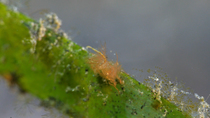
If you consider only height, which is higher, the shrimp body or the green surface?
the shrimp body

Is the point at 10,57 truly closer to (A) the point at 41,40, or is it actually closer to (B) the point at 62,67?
(A) the point at 41,40

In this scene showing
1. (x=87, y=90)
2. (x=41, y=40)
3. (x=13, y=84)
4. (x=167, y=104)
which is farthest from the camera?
(x=167, y=104)

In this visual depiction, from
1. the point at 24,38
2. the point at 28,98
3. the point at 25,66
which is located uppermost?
the point at 24,38

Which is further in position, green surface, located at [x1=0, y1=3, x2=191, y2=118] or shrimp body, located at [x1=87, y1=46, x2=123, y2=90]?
shrimp body, located at [x1=87, y1=46, x2=123, y2=90]

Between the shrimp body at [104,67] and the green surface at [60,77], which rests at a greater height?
the shrimp body at [104,67]

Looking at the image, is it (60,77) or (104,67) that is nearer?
(60,77)

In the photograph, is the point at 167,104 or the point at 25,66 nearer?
the point at 25,66

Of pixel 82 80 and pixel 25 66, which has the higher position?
pixel 82 80

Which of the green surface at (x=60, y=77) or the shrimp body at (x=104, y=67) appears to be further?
the shrimp body at (x=104, y=67)

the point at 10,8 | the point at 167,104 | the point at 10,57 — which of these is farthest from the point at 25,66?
the point at 167,104

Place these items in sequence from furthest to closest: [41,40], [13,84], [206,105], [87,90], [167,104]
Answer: [206,105]
[167,104]
[87,90]
[41,40]
[13,84]

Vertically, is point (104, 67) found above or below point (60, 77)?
above
